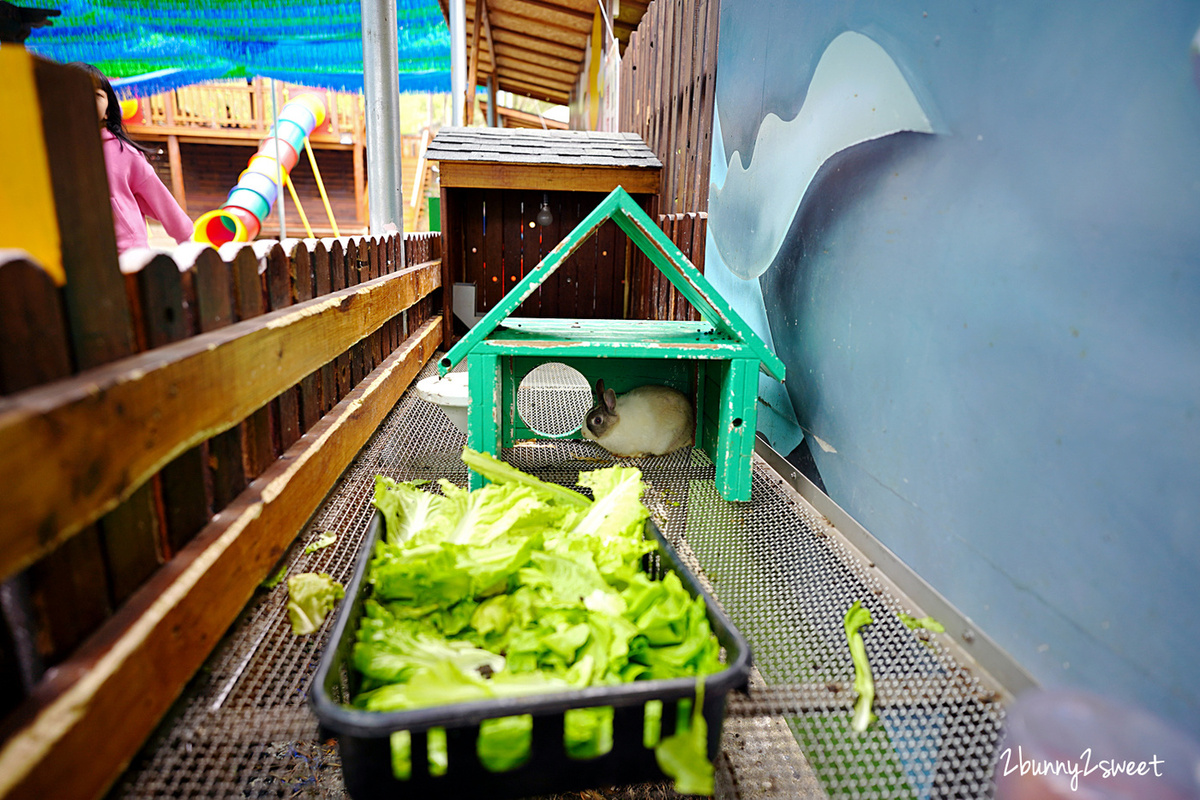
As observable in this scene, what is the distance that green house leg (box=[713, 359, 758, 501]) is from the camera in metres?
2.30

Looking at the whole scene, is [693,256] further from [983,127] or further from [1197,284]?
[1197,284]

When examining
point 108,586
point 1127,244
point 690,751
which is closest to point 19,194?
point 108,586

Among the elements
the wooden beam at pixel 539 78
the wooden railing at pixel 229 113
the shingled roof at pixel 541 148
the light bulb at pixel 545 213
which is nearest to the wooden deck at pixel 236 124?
the wooden railing at pixel 229 113

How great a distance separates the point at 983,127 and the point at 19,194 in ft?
6.07

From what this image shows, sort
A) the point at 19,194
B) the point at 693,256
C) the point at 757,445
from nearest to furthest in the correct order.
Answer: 1. the point at 19,194
2. the point at 757,445
3. the point at 693,256

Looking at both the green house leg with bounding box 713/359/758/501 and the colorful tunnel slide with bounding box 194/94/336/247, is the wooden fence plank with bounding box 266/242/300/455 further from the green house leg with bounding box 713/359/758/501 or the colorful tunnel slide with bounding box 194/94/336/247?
the colorful tunnel slide with bounding box 194/94/336/247

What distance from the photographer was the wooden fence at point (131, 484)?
0.88 metres

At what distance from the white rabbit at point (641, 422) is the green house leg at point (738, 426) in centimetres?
48

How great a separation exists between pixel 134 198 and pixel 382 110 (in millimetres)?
1711

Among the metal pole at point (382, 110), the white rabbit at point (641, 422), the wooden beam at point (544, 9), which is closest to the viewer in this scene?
the white rabbit at point (641, 422)

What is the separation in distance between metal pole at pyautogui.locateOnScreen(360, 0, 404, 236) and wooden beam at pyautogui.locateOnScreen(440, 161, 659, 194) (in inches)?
21.3

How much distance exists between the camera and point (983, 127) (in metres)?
1.56

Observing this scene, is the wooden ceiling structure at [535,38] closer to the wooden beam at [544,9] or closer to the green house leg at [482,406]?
the wooden beam at [544,9]

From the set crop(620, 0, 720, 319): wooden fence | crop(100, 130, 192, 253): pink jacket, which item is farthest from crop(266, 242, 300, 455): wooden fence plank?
crop(620, 0, 720, 319): wooden fence
